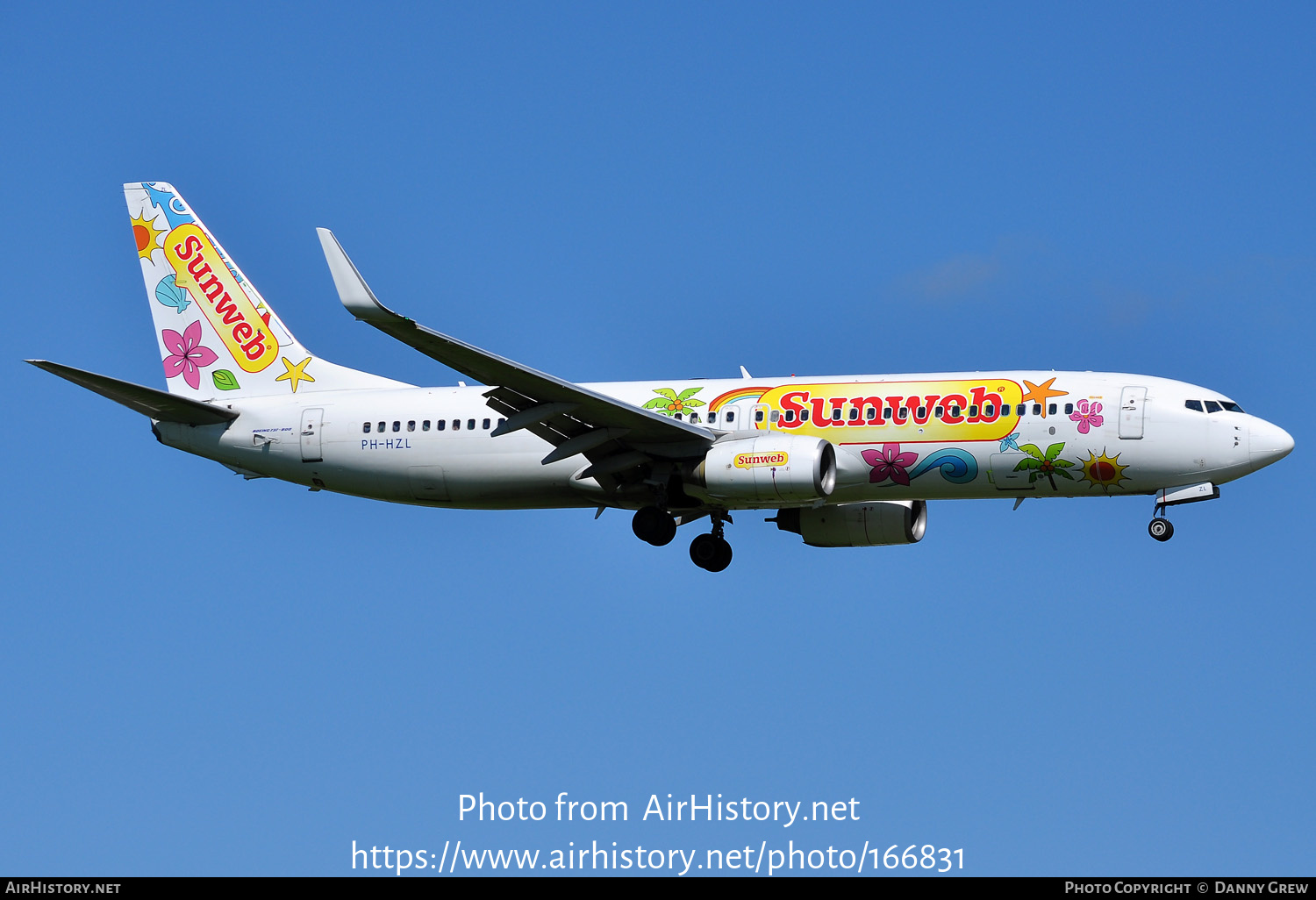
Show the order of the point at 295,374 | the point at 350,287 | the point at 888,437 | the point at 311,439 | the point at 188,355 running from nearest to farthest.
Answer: the point at 350,287
the point at 888,437
the point at 311,439
the point at 295,374
the point at 188,355

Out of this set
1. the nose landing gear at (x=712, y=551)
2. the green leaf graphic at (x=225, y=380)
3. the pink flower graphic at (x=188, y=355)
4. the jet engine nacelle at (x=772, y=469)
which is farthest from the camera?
the pink flower graphic at (x=188, y=355)

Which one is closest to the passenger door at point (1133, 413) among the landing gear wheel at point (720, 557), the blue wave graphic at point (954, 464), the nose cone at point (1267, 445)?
the nose cone at point (1267, 445)

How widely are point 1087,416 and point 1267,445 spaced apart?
3.70 meters

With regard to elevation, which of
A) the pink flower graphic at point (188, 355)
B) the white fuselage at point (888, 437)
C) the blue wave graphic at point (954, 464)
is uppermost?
the pink flower graphic at point (188, 355)

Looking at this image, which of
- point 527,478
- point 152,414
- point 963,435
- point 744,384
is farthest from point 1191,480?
point 152,414

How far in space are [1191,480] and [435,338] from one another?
638 inches

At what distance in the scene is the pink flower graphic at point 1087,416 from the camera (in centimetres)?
3616

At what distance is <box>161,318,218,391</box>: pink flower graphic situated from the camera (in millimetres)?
43000

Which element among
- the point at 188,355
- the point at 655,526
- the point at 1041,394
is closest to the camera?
the point at 1041,394

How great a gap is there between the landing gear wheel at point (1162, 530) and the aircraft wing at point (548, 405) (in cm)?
961

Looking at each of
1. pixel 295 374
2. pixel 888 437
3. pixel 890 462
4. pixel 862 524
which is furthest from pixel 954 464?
pixel 295 374

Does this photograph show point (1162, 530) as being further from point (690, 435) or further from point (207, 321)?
point (207, 321)

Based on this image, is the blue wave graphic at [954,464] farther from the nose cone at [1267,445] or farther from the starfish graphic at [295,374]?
the starfish graphic at [295,374]

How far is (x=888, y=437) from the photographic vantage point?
3678cm
